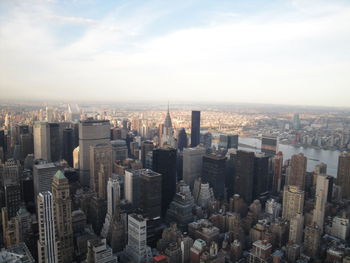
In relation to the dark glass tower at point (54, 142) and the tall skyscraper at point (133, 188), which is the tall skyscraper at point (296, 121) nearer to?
the tall skyscraper at point (133, 188)

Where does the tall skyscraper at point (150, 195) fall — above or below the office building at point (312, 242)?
above

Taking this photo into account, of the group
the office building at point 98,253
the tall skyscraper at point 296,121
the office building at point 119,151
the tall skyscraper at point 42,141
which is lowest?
the office building at point 98,253

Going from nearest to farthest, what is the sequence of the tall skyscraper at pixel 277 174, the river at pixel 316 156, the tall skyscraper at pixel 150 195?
the tall skyscraper at pixel 150 195 → the river at pixel 316 156 → the tall skyscraper at pixel 277 174

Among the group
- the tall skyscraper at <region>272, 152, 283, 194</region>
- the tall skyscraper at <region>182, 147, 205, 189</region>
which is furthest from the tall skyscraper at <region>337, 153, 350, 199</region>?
the tall skyscraper at <region>182, 147, 205, 189</region>

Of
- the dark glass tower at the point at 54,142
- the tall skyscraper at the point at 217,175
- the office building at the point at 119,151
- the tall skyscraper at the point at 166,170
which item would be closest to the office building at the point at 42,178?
the tall skyscraper at the point at 166,170

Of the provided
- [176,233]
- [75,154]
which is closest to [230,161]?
[176,233]

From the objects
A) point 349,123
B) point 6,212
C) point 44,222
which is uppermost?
point 349,123

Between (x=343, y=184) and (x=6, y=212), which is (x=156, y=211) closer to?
(x=6, y=212)
